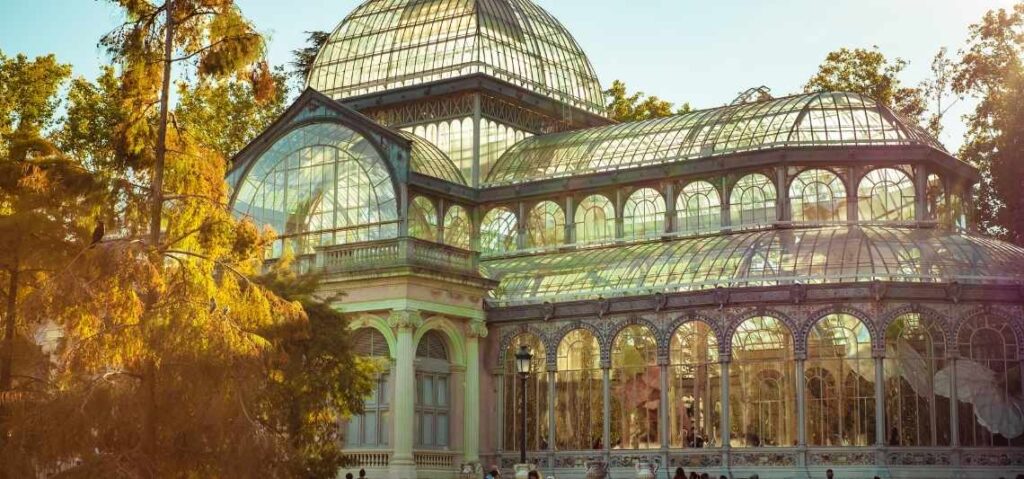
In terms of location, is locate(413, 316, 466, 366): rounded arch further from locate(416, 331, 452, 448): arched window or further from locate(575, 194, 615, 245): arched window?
locate(575, 194, 615, 245): arched window

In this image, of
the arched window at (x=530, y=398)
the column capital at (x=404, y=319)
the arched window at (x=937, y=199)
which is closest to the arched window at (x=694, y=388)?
the arched window at (x=530, y=398)

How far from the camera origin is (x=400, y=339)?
46.6 m

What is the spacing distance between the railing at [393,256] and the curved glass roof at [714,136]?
6.68 metres

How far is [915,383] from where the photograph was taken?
43031 millimetres

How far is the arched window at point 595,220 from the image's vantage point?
171ft

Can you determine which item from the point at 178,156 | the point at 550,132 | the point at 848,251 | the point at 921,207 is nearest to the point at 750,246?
the point at 848,251

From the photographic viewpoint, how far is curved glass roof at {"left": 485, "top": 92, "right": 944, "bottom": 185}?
49219mm

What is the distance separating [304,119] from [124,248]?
94.4ft

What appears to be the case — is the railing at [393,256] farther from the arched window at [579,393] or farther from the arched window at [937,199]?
the arched window at [937,199]

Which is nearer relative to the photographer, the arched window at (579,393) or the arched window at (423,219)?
the arched window at (579,393)

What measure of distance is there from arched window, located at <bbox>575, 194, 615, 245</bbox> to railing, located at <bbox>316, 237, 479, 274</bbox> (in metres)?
5.12

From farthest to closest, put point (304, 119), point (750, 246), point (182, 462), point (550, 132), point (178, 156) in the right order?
point (550, 132), point (304, 119), point (750, 246), point (178, 156), point (182, 462)

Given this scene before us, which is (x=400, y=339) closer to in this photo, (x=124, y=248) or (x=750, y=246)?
(x=750, y=246)

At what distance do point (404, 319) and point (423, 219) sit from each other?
18.6 ft
